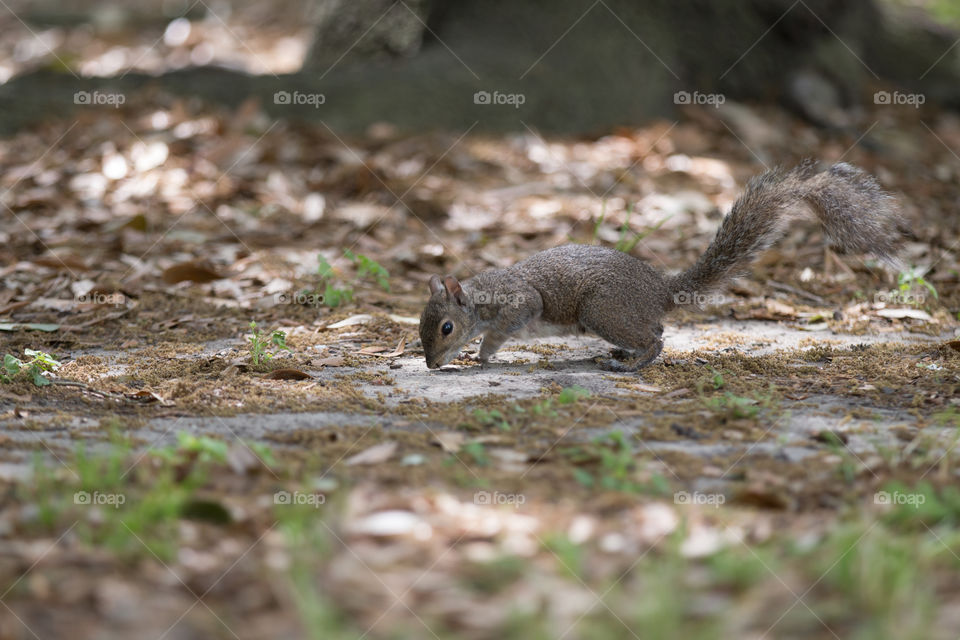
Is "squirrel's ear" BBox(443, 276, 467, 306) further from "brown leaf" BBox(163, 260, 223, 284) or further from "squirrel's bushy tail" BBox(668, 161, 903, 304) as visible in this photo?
"brown leaf" BBox(163, 260, 223, 284)

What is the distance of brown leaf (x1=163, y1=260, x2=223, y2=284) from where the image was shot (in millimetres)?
6270

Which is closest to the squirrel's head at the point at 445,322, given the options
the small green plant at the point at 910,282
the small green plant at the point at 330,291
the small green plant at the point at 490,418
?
the small green plant at the point at 330,291

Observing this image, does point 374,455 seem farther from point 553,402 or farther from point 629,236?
point 629,236

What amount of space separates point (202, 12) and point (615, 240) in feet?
38.4

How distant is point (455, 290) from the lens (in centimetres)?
526

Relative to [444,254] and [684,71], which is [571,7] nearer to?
[684,71]

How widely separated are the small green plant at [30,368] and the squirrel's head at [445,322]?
6.12ft

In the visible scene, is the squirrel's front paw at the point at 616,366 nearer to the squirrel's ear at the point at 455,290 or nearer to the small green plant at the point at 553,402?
the small green plant at the point at 553,402

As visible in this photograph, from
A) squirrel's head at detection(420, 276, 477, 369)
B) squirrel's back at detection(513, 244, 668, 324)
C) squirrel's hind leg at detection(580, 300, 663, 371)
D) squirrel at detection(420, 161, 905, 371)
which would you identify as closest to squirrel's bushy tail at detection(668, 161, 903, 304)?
squirrel at detection(420, 161, 905, 371)

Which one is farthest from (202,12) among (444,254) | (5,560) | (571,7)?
(5,560)

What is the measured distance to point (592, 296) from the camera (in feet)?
16.9

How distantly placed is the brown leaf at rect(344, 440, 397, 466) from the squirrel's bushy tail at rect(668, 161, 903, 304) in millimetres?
2410

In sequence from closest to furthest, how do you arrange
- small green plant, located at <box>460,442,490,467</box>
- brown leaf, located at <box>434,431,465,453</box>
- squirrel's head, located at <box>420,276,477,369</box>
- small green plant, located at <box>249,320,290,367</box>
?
small green plant, located at <box>460,442,490,467</box>
brown leaf, located at <box>434,431,465,453</box>
small green plant, located at <box>249,320,290,367</box>
squirrel's head, located at <box>420,276,477,369</box>

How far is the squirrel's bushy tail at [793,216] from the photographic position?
4930 mm
